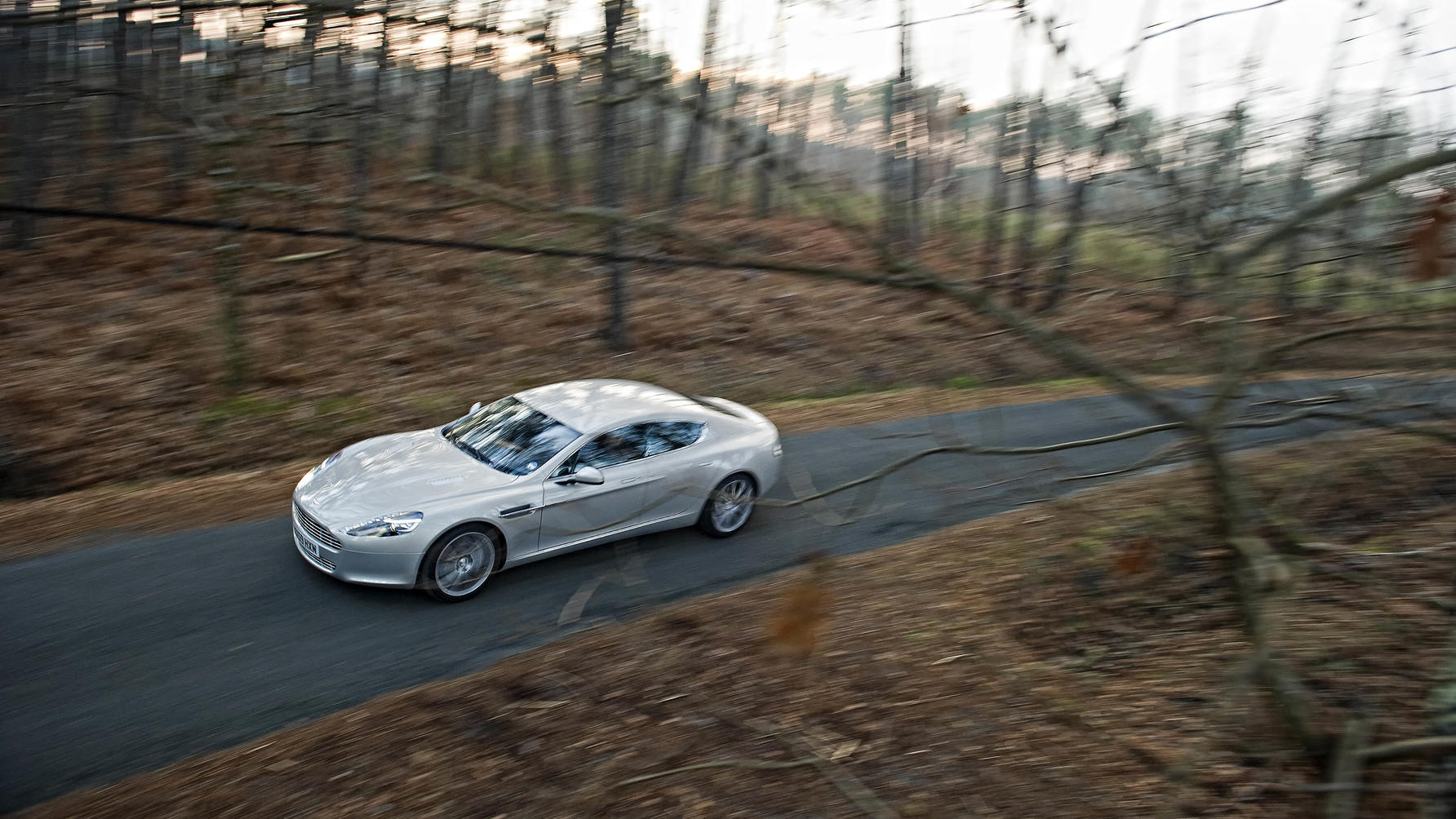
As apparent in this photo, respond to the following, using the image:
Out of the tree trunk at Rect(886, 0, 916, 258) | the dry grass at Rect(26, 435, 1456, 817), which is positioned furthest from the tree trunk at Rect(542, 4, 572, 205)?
the dry grass at Rect(26, 435, 1456, 817)

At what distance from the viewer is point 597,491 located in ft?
27.1

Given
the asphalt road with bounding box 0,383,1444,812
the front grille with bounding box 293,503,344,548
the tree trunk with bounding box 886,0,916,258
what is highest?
the tree trunk with bounding box 886,0,916,258

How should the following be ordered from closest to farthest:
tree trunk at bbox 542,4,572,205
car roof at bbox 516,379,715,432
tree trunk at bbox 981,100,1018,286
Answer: tree trunk at bbox 542,4,572,205
tree trunk at bbox 981,100,1018,286
car roof at bbox 516,379,715,432

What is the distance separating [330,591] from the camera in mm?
7703

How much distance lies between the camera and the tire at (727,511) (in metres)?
9.22

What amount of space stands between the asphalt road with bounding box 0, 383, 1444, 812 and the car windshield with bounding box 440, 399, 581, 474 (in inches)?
39.0

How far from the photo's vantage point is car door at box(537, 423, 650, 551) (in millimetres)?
8062

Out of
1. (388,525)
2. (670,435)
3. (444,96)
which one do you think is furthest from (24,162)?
(670,435)

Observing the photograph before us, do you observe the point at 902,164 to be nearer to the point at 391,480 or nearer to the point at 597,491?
the point at 597,491

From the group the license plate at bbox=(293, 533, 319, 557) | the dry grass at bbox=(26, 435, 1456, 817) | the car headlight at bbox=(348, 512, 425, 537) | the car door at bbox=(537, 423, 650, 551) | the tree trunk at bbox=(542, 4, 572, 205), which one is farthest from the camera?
the car door at bbox=(537, 423, 650, 551)

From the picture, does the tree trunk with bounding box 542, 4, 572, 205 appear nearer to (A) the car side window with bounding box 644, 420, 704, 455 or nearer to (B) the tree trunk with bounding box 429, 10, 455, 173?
(B) the tree trunk with bounding box 429, 10, 455, 173

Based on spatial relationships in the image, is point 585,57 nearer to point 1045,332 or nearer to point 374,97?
point 1045,332

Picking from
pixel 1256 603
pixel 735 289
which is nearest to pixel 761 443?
pixel 1256 603

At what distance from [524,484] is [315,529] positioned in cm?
166
